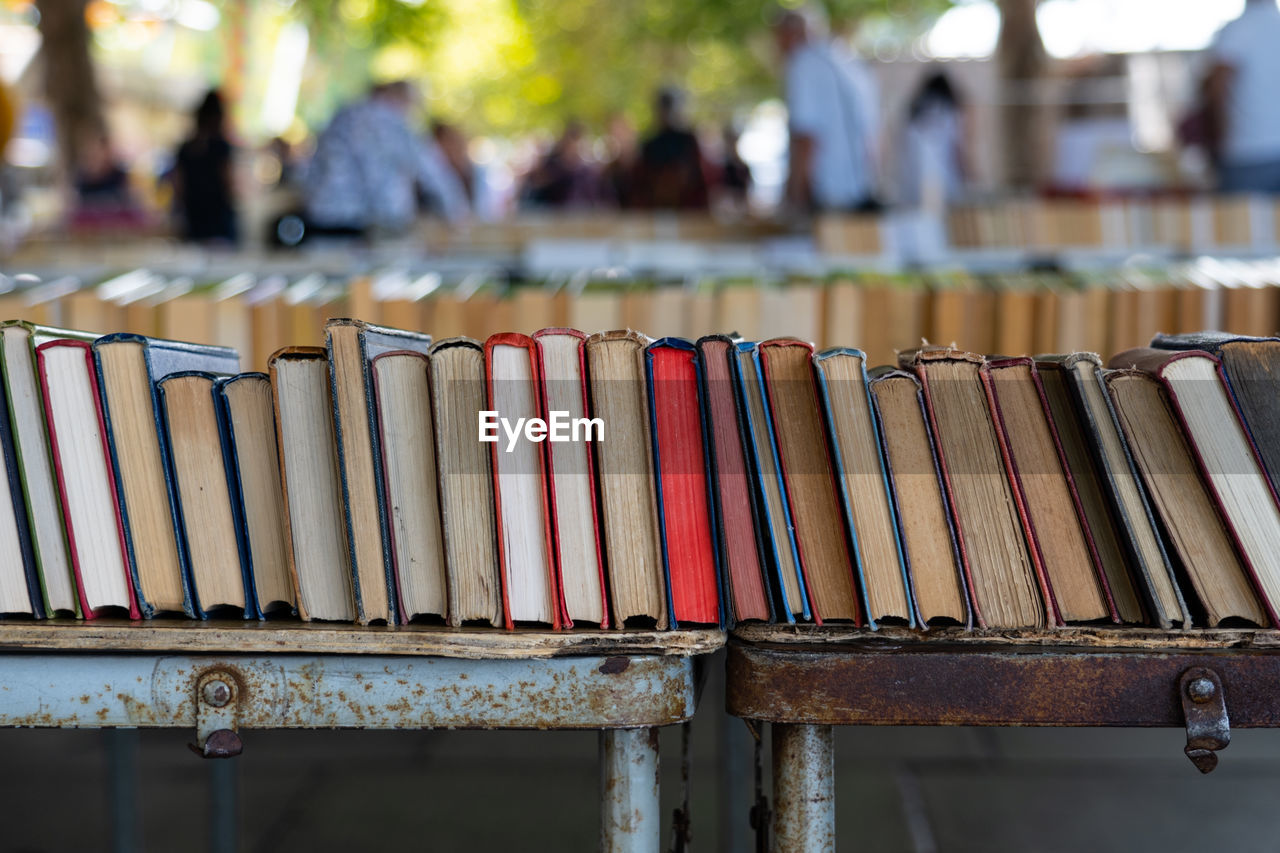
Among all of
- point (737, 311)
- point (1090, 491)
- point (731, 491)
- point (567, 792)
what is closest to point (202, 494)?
point (731, 491)

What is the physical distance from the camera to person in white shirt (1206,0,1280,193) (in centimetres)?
519

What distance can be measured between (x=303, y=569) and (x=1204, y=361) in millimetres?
1001

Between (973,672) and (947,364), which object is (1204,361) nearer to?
(947,364)

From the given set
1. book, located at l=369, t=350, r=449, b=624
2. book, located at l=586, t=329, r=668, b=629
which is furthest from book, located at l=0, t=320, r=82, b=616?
book, located at l=586, t=329, r=668, b=629

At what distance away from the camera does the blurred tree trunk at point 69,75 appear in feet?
31.6

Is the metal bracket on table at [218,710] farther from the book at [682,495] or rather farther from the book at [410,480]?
the book at [682,495]

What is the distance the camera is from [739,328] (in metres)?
2.58

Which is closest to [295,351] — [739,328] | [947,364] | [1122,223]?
[947,364]

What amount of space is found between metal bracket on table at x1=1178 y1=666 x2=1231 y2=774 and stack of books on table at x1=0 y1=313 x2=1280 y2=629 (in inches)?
2.3

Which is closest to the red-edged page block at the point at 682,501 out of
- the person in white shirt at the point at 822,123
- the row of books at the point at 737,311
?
the row of books at the point at 737,311

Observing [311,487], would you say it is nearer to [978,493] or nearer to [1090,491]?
[978,493]

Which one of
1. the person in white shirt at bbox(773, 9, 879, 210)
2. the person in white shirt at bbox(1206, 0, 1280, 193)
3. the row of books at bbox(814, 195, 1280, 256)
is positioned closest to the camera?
the row of books at bbox(814, 195, 1280, 256)

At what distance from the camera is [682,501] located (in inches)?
49.0

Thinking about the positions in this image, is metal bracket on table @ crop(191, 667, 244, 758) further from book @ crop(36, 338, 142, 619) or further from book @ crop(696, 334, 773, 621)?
book @ crop(696, 334, 773, 621)
